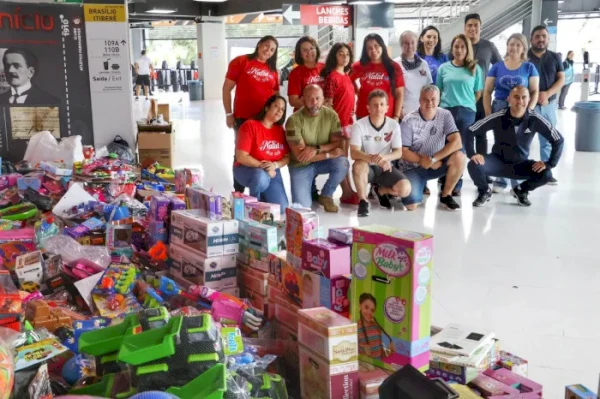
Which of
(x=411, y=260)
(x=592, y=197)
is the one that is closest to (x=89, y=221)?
(x=411, y=260)

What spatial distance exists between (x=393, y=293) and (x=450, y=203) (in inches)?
145

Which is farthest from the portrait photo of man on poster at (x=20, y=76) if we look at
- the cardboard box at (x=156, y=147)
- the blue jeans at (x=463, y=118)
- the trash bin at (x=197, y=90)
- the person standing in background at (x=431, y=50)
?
the trash bin at (x=197, y=90)

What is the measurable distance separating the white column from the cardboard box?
1479 cm

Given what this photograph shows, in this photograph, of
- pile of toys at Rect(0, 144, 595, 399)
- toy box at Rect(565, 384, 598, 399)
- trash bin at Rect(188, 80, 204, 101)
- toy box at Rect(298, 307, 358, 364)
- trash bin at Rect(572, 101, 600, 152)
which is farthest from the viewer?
trash bin at Rect(188, 80, 204, 101)

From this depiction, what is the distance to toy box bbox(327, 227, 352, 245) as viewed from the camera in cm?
243

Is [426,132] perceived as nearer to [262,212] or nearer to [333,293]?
[262,212]

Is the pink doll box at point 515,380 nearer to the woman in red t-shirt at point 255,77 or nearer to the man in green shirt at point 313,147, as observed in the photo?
the man in green shirt at point 313,147

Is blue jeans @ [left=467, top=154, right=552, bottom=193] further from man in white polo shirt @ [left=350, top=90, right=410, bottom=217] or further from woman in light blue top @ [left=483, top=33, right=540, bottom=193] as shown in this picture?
man in white polo shirt @ [left=350, top=90, right=410, bottom=217]

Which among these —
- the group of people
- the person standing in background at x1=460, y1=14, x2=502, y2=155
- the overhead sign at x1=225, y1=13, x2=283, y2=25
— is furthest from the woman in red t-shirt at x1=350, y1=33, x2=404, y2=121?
the overhead sign at x1=225, y1=13, x2=283, y2=25

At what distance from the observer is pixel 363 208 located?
5.49 metres

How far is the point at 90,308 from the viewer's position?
290 cm

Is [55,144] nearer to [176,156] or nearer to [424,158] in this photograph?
[176,156]

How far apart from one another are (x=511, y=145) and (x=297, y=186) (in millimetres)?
1958

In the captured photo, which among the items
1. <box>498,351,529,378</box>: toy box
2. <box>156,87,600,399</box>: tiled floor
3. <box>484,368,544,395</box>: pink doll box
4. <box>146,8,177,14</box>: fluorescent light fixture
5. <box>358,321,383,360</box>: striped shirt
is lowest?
<box>156,87,600,399</box>: tiled floor
